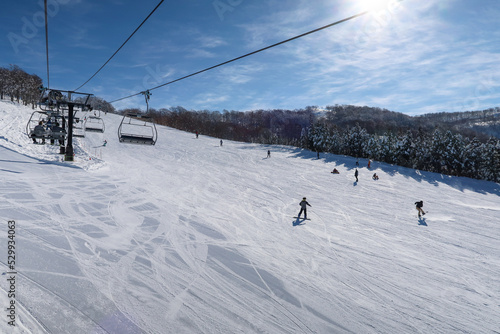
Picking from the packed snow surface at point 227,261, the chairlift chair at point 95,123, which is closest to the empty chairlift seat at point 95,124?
the chairlift chair at point 95,123

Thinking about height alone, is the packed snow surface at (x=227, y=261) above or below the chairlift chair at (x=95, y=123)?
below

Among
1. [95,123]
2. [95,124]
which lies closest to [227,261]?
[95,123]

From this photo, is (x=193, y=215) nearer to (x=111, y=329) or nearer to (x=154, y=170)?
(x=111, y=329)

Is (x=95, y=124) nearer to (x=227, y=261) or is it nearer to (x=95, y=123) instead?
(x=95, y=123)

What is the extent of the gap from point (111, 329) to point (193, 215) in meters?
7.60

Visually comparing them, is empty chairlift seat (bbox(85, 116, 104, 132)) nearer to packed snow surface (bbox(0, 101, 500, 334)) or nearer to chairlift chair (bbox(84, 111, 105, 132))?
chairlift chair (bbox(84, 111, 105, 132))

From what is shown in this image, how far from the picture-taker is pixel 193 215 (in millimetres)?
12172

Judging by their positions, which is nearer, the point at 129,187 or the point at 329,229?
the point at 329,229

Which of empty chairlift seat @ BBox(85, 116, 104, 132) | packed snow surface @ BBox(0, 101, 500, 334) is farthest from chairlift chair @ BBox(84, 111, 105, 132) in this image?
packed snow surface @ BBox(0, 101, 500, 334)

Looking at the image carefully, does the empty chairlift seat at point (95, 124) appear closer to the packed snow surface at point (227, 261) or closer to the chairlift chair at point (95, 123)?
the chairlift chair at point (95, 123)

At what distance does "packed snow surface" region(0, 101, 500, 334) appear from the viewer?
5246mm

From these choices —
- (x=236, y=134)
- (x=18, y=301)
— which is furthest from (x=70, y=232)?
(x=236, y=134)

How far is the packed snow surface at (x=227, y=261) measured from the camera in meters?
5.25

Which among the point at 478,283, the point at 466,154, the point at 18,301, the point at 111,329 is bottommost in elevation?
the point at 478,283
